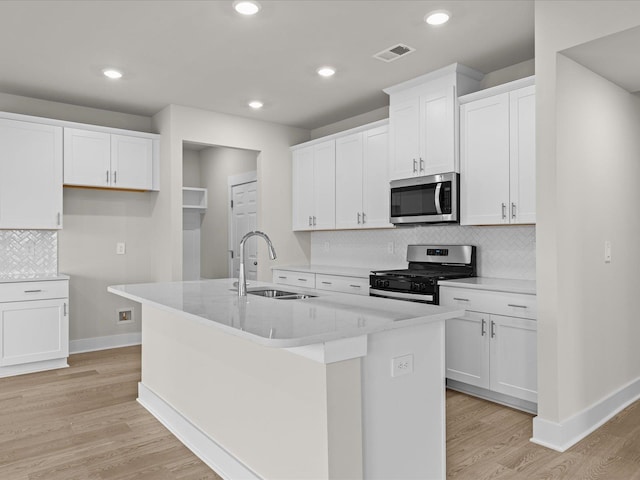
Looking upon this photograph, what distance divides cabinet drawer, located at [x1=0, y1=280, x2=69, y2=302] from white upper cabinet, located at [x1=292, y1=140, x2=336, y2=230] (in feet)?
8.52

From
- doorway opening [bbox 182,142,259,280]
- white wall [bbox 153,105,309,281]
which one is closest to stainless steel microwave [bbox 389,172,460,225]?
white wall [bbox 153,105,309,281]

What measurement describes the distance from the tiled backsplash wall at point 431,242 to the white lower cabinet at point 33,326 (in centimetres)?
286

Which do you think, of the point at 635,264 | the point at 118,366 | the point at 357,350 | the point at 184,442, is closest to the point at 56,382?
the point at 118,366

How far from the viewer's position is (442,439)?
83.6 inches

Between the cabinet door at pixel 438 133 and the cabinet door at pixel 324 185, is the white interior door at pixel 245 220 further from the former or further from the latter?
→ the cabinet door at pixel 438 133

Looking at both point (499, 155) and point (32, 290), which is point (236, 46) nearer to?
point (499, 155)

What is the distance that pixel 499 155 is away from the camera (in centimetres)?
348

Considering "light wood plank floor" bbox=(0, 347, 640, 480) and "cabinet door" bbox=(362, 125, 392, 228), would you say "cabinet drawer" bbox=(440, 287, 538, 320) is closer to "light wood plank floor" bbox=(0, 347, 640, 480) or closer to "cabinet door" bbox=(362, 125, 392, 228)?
"light wood plank floor" bbox=(0, 347, 640, 480)

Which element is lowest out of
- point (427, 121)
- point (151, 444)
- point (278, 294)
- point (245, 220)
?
point (151, 444)

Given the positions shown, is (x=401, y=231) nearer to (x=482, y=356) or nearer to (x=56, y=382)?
(x=482, y=356)

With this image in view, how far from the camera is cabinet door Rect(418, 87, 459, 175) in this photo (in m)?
3.78

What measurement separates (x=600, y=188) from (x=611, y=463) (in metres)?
1.62

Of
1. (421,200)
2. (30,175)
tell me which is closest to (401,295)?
(421,200)

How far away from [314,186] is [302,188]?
0.24 meters
